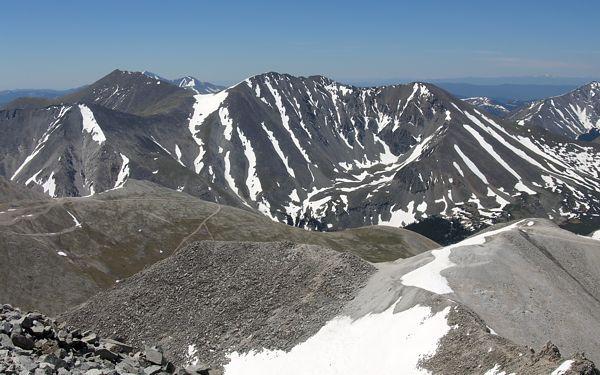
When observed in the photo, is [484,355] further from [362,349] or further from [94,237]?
[94,237]

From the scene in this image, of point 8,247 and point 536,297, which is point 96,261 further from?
point 536,297

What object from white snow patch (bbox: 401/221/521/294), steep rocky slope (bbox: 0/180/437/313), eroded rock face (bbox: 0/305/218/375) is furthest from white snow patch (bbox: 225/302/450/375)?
steep rocky slope (bbox: 0/180/437/313)

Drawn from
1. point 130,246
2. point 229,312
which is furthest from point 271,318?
point 130,246

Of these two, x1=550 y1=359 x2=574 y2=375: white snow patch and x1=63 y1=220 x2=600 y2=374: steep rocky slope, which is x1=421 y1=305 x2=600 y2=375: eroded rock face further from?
x1=63 y1=220 x2=600 y2=374: steep rocky slope

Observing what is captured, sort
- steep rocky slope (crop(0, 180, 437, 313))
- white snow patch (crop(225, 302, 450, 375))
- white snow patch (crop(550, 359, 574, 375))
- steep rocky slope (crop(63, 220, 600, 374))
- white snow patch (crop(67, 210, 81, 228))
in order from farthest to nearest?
white snow patch (crop(67, 210, 81, 228)) → steep rocky slope (crop(0, 180, 437, 313)) → steep rocky slope (crop(63, 220, 600, 374)) → white snow patch (crop(225, 302, 450, 375)) → white snow patch (crop(550, 359, 574, 375))

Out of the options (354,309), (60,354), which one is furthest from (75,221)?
(60,354)

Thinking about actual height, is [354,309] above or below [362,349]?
above
